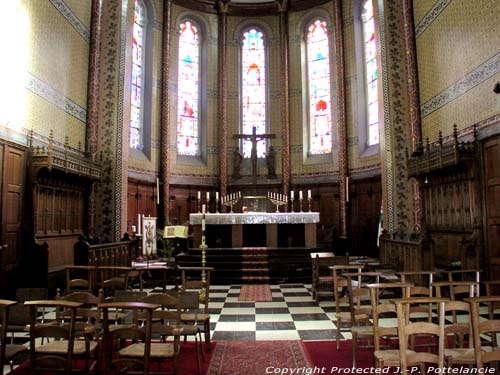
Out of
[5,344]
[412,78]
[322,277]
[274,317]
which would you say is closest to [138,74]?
[412,78]

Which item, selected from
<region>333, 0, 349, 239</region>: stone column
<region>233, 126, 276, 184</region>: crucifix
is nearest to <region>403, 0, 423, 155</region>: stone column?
<region>333, 0, 349, 239</region>: stone column

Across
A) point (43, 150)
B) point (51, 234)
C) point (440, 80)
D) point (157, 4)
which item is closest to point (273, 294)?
point (51, 234)

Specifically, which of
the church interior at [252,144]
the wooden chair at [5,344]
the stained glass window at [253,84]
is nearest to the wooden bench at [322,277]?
the church interior at [252,144]

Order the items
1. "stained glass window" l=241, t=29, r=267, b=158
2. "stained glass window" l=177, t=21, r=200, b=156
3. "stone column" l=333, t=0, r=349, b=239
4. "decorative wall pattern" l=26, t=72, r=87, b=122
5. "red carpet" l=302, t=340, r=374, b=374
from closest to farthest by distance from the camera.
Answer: "red carpet" l=302, t=340, r=374, b=374 → "decorative wall pattern" l=26, t=72, r=87, b=122 → "stone column" l=333, t=0, r=349, b=239 → "stained glass window" l=177, t=21, r=200, b=156 → "stained glass window" l=241, t=29, r=267, b=158

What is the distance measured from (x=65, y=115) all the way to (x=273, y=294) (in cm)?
715

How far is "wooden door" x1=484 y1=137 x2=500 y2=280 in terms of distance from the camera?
27.8ft

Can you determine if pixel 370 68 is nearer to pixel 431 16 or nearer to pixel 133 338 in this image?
pixel 431 16

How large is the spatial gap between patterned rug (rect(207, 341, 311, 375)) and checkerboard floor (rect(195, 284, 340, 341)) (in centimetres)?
39

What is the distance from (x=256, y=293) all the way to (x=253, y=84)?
11.8 metres

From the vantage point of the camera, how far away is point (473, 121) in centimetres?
958

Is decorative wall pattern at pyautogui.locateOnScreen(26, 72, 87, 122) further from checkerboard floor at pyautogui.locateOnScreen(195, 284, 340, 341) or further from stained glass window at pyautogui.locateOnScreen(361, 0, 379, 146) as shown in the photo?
stained glass window at pyautogui.locateOnScreen(361, 0, 379, 146)

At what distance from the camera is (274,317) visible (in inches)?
→ 298

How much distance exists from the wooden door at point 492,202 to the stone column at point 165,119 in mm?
11002

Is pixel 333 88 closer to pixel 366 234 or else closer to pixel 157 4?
pixel 366 234
